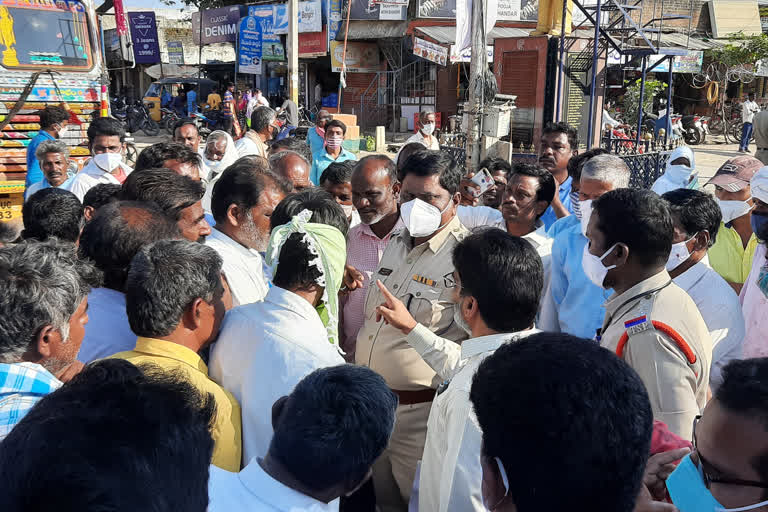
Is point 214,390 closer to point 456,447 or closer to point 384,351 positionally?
point 456,447

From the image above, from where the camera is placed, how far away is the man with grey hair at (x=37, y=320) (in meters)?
1.65

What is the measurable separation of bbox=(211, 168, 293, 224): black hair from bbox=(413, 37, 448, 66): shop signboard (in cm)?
1780

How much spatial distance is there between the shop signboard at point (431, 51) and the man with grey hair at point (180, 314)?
742 inches

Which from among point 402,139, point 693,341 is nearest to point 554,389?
point 693,341

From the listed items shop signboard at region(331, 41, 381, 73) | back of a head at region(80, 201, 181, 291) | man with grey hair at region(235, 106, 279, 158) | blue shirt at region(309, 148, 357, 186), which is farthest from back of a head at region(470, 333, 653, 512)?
shop signboard at region(331, 41, 381, 73)

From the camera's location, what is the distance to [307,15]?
77.7 ft

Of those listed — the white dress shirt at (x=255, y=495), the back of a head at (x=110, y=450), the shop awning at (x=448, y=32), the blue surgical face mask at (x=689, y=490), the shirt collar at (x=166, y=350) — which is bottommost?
the blue surgical face mask at (x=689, y=490)

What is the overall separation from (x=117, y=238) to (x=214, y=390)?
87 centimetres

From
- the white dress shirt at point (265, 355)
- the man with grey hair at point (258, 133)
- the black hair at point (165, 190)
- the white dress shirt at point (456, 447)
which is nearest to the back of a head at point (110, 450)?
the white dress shirt at point (456, 447)

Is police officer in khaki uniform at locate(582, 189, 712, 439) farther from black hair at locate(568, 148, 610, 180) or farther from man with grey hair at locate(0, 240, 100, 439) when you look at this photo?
black hair at locate(568, 148, 610, 180)

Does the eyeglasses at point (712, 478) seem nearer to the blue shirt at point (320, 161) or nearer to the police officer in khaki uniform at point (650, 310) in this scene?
the police officer in khaki uniform at point (650, 310)

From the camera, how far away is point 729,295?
2.85 m

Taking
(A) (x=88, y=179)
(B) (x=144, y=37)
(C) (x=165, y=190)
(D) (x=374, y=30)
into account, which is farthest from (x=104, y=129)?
(B) (x=144, y=37)

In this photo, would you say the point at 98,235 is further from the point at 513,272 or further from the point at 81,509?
the point at 81,509
